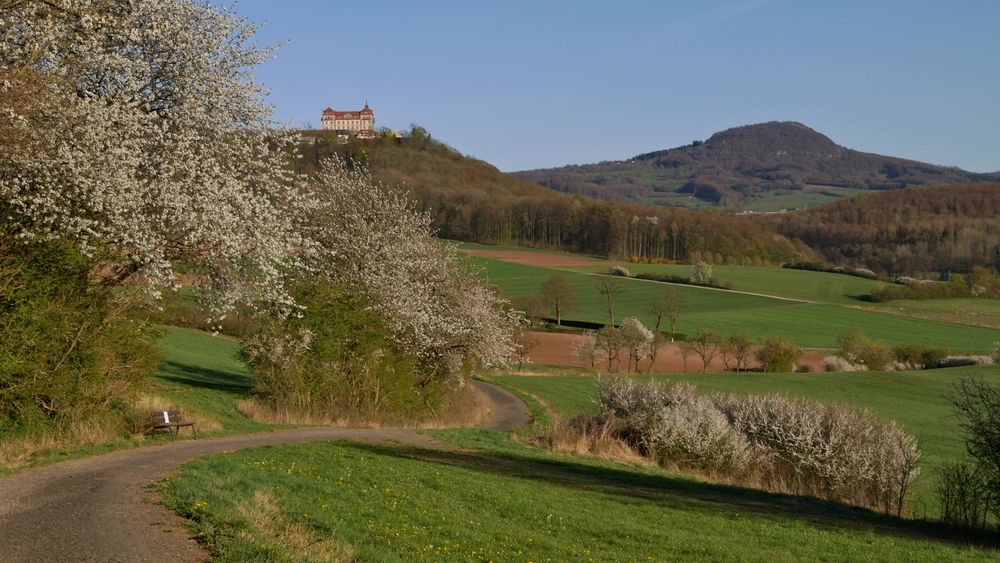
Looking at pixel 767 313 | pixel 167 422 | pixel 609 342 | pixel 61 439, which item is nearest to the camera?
pixel 61 439

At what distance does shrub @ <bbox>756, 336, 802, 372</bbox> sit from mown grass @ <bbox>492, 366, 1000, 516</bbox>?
8.39 m

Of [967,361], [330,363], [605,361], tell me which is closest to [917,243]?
[967,361]

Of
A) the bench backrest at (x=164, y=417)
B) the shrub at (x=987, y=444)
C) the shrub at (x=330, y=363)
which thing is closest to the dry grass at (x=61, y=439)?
the bench backrest at (x=164, y=417)

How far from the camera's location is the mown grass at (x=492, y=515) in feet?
38.6

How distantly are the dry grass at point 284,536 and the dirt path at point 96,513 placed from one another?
2.56 ft

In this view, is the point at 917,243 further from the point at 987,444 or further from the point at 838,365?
the point at 987,444

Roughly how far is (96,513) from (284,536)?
9.07ft

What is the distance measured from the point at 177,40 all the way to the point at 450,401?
25.7m

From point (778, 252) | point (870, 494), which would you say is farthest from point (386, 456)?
point (778, 252)

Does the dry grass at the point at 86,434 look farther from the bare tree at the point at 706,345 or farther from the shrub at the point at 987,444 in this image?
the bare tree at the point at 706,345

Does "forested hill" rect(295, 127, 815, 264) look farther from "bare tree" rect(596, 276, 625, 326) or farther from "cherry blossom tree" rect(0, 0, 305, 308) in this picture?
"cherry blossom tree" rect(0, 0, 305, 308)

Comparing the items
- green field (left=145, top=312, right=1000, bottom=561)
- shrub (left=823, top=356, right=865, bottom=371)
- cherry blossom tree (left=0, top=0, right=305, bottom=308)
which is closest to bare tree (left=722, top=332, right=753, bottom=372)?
shrub (left=823, top=356, right=865, bottom=371)

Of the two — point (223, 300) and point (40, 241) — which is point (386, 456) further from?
point (40, 241)

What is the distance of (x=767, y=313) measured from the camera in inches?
4016
